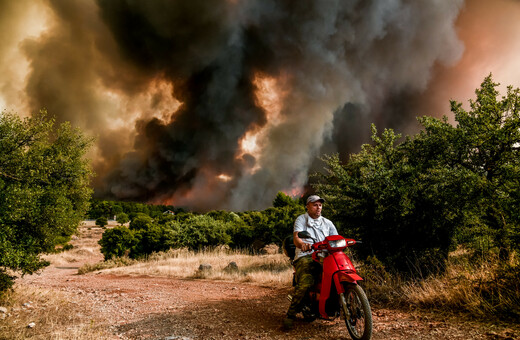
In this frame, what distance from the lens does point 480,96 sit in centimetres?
912

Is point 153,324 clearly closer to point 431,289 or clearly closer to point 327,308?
point 327,308

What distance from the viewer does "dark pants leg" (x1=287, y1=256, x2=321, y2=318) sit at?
4516mm

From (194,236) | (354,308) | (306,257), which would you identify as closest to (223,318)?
(306,257)

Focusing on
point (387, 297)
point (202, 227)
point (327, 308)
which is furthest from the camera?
point (202, 227)

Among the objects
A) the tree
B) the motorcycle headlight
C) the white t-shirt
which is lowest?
the motorcycle headlight

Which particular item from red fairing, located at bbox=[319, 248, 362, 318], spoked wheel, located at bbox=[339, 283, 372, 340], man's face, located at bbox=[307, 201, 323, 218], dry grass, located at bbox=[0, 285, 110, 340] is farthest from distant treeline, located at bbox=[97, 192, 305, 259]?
spoked wheel, located at bbox=[339, 283, 372, 340]

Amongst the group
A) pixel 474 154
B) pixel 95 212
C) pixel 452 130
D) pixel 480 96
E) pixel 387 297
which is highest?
pixel 95 212

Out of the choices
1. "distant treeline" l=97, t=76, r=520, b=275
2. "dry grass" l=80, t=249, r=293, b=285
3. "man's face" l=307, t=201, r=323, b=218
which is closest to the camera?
"man's face" l=307, t=201, r=323, b=218

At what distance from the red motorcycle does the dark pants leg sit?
0.42 feet

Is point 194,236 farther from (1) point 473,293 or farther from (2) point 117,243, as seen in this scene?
(1) point 473,293

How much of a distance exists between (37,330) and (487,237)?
9786 millimetres

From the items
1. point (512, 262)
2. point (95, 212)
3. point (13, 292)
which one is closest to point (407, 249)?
point (512, 262)

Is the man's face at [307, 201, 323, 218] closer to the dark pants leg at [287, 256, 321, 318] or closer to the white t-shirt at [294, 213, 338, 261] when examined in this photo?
the white t-shirt at [294, 213, 338, 261]

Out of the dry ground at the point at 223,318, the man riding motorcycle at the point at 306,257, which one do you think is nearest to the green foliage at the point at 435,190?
the dry ground at the point at 223,318
